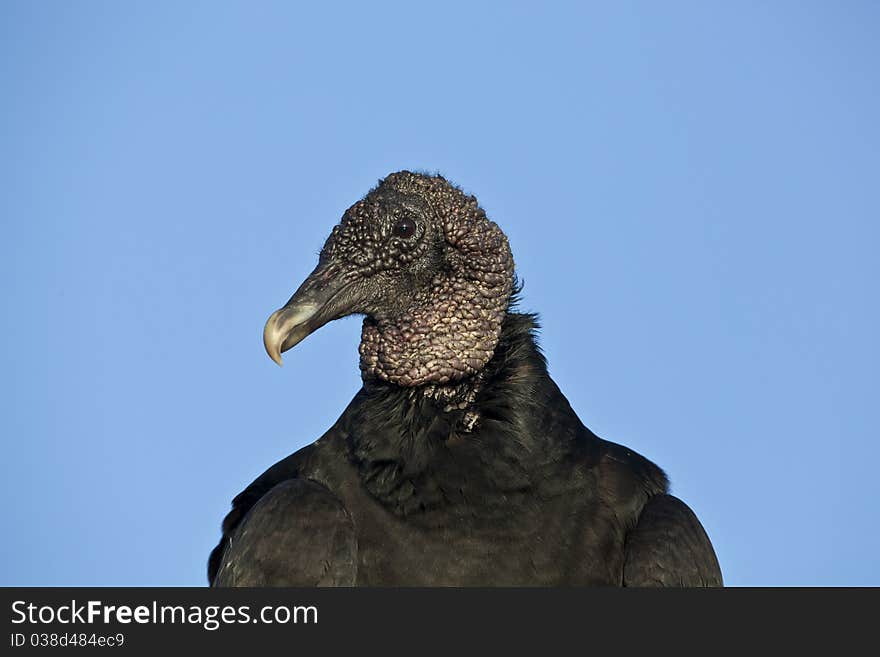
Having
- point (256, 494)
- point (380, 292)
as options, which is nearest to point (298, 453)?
point (256, 494)

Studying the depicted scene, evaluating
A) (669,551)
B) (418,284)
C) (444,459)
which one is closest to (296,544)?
(444,459)

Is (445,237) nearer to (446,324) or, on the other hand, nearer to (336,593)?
(446,324)

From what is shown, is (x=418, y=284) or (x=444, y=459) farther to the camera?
(x=418, y=284)

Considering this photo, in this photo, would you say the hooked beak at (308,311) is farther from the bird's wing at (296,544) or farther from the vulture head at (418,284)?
the bird's wing at (296,544)

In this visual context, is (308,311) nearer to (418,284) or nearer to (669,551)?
(418,284)

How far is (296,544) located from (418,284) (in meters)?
1.13

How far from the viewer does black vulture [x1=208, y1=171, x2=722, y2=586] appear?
6.04m

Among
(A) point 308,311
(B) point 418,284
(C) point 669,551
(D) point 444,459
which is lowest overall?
(C) point 669,551

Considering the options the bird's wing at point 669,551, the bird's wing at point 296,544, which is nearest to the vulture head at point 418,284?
the bird's wing at point 296,544

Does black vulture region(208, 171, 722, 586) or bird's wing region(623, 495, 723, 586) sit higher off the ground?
black vulture region(208, 171, 722, 586)

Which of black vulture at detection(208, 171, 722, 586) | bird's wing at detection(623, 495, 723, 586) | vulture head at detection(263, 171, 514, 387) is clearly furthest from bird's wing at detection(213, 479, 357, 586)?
bird's wing at detection(623, 495, 723, 586)

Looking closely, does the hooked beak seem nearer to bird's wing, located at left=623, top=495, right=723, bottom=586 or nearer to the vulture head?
the vulture head

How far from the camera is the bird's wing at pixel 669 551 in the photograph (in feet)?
19.8

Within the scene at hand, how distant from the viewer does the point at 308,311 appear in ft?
20.1
